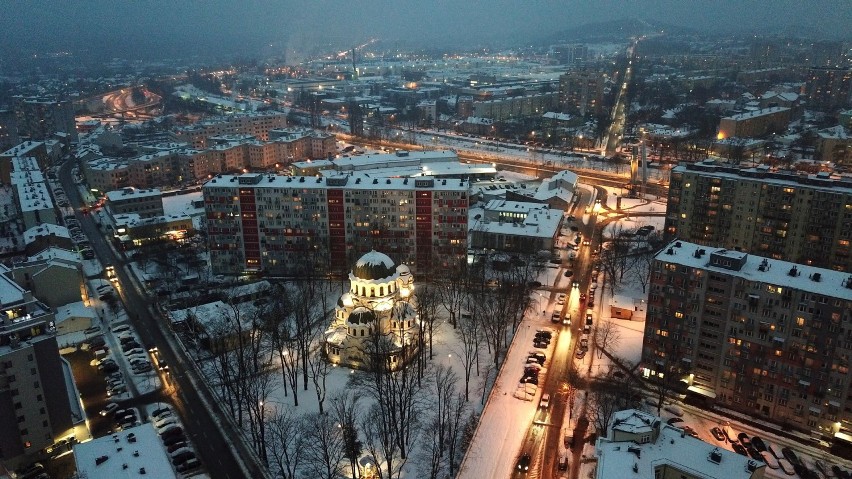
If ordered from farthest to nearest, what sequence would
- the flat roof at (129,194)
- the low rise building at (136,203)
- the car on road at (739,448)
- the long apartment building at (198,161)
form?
the long apartment building at (198,161) < the flat roof at (129,194) < the low rise building at (136,203) < the car on road at (739,448)

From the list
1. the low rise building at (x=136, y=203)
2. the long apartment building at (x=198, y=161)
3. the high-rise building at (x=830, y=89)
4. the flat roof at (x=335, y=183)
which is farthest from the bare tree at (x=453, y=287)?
the high-rise building at (x=830, y=89)

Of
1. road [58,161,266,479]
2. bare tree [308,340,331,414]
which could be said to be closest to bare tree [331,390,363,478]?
bare tree [308,340,331,414]

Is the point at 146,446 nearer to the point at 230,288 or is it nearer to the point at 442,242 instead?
the point at 230,288

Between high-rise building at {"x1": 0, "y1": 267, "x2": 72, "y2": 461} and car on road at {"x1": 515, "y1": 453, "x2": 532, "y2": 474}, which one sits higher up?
high-rise building at {"x1": 0, "y1": 267, "x2": 72, "y2": 461}

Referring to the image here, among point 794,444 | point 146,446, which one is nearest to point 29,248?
point 146,446

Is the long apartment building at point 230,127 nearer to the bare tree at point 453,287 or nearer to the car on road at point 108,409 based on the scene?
the bare tree at point 453,287

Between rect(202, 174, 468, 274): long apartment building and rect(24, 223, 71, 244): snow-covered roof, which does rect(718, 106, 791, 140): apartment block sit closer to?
rect(202, 174, 468, 274): long apartment building
